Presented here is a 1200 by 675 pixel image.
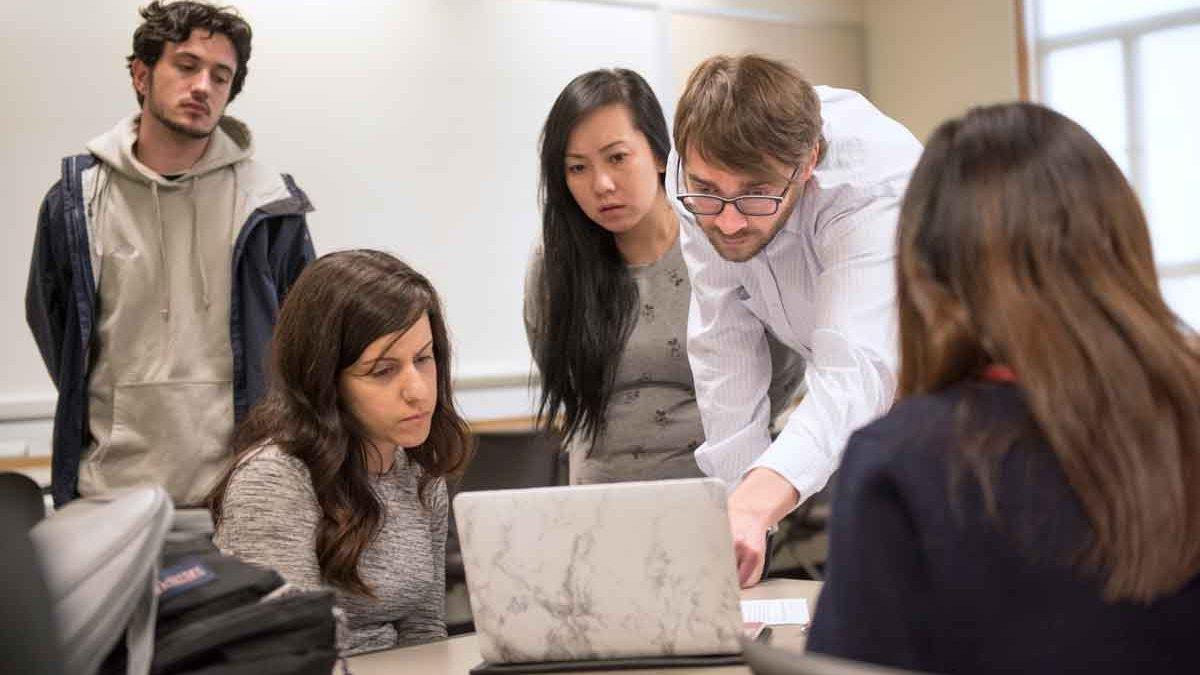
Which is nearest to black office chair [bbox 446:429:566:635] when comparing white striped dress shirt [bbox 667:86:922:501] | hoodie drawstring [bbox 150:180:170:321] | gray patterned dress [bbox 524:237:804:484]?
hoodie drawstring [bbox 150:180:170:321]

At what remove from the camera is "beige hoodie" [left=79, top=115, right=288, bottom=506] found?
2846 mm

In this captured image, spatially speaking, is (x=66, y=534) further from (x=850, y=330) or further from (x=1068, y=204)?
(x=850, y=330)

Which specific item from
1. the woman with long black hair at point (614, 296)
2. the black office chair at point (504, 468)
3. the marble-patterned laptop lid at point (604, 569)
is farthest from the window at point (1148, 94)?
the marble-patterned laptop lid at point (604, 569)

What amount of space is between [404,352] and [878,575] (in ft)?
4.12

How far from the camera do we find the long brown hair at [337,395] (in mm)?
2033

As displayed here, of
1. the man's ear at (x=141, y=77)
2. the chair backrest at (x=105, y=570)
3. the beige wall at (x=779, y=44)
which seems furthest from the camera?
the beige wall at (x=779, y=44)

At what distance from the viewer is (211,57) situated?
2939 millimetres

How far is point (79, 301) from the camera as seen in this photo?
9.30ft

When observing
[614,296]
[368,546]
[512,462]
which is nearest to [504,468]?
[512,462]

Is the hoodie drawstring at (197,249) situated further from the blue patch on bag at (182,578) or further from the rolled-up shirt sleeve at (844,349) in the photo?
the blue patch on bag at (182,578)

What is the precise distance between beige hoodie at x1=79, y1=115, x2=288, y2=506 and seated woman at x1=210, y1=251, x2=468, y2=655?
729mm

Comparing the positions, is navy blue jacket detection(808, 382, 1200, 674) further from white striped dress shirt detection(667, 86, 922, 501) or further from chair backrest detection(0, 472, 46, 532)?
white striped dress shirt detection(667, 86, 922, 501)

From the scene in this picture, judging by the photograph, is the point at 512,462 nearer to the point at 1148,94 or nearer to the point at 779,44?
the point at 779,44

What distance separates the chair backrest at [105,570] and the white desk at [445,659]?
444mm
